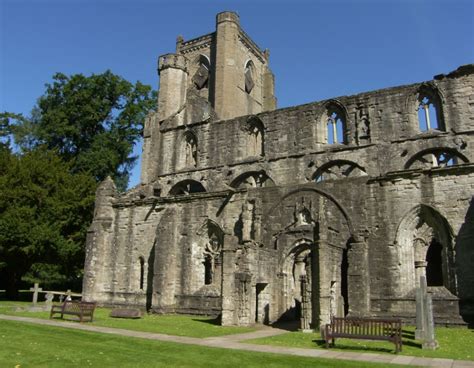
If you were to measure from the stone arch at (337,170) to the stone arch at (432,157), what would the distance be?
2774 millimetres

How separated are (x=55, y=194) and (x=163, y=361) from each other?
22702 millimetres

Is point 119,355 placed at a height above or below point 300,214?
below

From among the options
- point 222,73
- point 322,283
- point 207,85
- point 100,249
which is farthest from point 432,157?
point 207,85

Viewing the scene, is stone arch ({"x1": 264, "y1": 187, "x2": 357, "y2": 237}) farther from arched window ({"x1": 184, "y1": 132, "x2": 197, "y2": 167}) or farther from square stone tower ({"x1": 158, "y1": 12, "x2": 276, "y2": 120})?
square stone tower ({"x1": 158, "y1": 12, "x2": 276, "y2": 120})

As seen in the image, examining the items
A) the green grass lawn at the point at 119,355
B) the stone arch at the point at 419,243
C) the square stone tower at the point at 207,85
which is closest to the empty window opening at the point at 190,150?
the square stone tower at the point at 207,85

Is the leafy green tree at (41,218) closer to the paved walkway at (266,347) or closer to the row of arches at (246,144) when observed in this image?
the row of arches at (246,144)

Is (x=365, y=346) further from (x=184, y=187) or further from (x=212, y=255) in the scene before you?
(x=184, y=187)

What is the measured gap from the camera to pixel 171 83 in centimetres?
3481

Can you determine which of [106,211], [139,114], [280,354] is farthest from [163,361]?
[139,114]

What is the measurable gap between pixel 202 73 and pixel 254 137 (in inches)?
737

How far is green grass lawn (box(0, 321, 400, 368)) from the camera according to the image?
8.66m

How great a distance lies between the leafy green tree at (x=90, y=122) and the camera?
3547 cm

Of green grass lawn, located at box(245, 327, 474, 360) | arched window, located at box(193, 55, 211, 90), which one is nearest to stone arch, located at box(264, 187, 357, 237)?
green grass lawn, located at box(245, 327, 474, 360)

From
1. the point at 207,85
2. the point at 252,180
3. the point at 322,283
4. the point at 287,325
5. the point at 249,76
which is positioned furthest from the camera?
the point at 249,76
